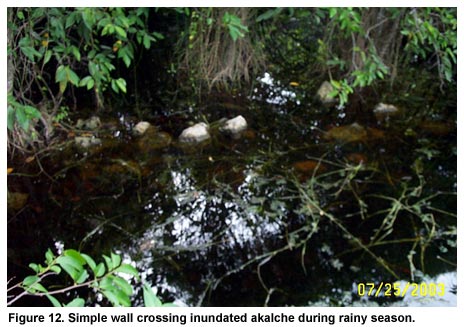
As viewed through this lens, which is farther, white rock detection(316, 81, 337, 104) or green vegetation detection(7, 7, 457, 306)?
white rock detection(316, 81, 337, 104)

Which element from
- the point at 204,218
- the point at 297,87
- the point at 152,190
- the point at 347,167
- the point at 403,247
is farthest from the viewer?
the point at 297,87

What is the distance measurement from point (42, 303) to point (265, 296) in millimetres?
787

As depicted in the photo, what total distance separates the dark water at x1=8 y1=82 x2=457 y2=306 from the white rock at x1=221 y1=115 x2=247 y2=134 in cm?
7

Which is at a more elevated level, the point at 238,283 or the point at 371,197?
the point at 371,197

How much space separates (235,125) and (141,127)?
576 millimetres

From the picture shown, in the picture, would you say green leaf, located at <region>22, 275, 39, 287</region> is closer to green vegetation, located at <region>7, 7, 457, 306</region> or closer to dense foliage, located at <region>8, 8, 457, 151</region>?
green vegetation, located at <region>7, 7, 457, 306</region>

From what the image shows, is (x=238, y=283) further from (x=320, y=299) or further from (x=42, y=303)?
(x=42, y=303)

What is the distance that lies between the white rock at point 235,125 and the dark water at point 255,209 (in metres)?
0.07

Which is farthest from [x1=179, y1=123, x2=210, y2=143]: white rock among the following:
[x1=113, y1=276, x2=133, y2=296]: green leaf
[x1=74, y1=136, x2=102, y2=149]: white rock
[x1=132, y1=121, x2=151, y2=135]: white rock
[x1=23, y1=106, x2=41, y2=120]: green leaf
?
[x1=113, y1=276, x2=133, y2=296]: green leaf

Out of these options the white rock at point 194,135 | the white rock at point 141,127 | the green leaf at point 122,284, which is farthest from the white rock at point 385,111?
the green leaf at point 122,284

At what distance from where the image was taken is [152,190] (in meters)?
2.31

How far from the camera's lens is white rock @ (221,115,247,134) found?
2.90m

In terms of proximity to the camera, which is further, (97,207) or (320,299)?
(97,207)
